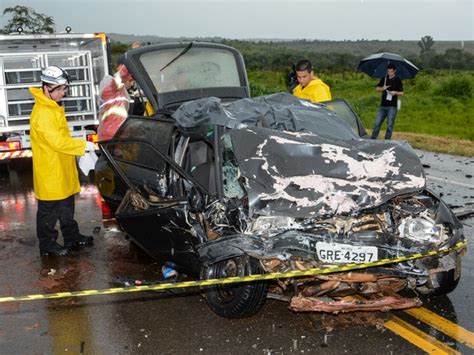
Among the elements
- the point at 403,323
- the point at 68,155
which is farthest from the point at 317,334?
the point at 68,155

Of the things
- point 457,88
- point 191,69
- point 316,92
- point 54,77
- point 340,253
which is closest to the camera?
point 340,253

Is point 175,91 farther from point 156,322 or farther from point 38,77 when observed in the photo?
point 38,77

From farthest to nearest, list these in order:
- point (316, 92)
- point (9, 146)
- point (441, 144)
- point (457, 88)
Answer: point (457, 88) < point (441, 144) < point (9, 146) < point (316, 92)

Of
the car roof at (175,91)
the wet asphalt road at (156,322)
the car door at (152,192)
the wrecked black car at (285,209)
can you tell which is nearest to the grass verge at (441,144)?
the car roof at (175,91)

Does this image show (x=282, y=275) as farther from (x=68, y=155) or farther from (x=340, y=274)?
(x=68, y=155)

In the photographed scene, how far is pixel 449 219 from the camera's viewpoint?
4551mm

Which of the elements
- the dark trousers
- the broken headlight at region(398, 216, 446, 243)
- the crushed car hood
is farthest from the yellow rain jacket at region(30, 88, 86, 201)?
the broken headlight at region(398, 216, 446, 243)

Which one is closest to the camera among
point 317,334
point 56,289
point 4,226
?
point 317,334

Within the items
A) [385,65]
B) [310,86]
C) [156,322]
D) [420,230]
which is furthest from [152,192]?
[385,65]

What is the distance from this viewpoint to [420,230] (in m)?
4.33

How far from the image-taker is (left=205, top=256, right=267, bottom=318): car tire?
168 inches

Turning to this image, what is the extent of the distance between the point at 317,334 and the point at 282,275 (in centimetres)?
68

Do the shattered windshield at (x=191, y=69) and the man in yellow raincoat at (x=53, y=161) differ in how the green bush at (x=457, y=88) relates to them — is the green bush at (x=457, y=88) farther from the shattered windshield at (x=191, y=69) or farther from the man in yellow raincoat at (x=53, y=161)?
the man in yellow raincoat at (x=53, y=161)

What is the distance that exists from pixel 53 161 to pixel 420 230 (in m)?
3.79
